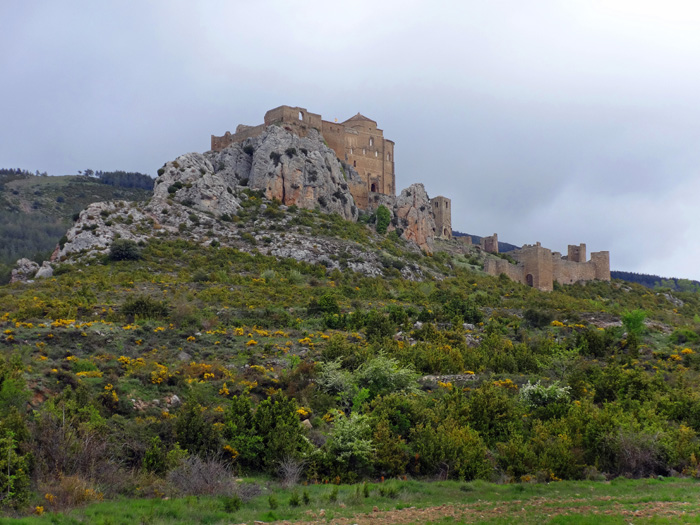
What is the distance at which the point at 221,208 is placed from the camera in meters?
49.2

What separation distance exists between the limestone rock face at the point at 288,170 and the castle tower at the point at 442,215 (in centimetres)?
1450

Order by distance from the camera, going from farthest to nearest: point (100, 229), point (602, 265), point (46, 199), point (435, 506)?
1. point (46, 199)
2. point (602, 265)
3. point (100, 229)
4. point (435, 506)

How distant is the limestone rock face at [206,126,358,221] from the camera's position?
53688 mm

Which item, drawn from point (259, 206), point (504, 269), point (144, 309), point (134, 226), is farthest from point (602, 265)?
point (144, 309)

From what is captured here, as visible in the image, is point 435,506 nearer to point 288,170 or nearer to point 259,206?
point 259,206

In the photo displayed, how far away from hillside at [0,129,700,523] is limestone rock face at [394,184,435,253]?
570 inches

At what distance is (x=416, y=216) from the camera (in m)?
60.8

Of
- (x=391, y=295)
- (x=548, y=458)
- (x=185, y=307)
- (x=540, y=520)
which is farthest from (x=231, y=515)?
(x=391, y=295)

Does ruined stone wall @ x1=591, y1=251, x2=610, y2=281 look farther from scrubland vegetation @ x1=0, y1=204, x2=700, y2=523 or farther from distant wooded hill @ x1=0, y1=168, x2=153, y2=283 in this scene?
distant wooded hill @ x1=0, y1=168, x2=153, y2=283

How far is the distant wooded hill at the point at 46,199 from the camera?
79.2 metres

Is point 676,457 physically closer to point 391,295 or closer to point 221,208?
point 391,295

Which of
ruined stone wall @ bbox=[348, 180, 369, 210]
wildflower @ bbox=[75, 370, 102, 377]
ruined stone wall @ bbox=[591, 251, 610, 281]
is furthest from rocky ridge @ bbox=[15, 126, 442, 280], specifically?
wildflower @ bbox=[75, 370, 102, 377]

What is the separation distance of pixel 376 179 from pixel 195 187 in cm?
2045

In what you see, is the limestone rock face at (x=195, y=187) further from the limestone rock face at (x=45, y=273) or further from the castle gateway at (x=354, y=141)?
the limestone rock face at (x=45, y=273)
